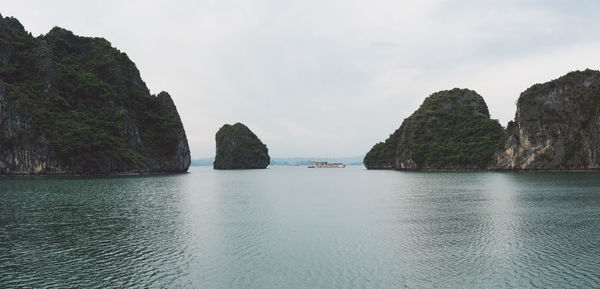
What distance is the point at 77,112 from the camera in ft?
407

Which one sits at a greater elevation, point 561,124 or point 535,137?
point 561,124

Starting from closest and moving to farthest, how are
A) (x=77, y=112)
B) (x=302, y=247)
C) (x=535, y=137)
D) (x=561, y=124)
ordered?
(x=302, y=247), (x=561, y=124), (x=535, y=137), (x=77, y=112)

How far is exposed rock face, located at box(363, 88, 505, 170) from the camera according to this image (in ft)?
509

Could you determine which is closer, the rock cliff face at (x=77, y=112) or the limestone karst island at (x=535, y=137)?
the rock cliff face at (x=77, y=112)

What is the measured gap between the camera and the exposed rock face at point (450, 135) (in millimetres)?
155000

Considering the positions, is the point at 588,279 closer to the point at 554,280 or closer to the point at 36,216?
the point at 554,280

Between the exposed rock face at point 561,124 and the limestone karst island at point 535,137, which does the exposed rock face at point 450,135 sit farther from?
the exposed rock face at point 561,124

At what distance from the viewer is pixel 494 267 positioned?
18281 mm

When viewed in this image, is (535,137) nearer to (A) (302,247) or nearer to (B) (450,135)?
(B) (450,135)

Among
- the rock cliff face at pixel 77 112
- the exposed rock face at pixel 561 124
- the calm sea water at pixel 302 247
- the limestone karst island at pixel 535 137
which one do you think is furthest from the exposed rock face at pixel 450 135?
the calm sea water at pixel 302 247

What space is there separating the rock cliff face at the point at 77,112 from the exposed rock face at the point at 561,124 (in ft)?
426

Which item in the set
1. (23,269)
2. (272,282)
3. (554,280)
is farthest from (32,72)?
(554,280)

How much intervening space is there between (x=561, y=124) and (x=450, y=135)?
190 feet

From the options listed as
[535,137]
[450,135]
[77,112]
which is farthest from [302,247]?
[450,135]
